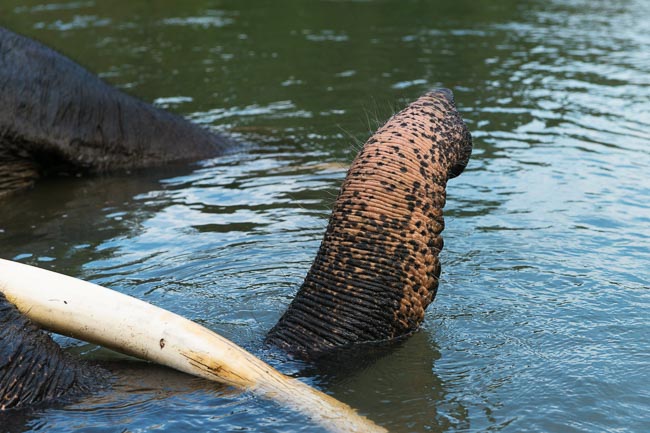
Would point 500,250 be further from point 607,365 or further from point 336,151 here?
point 336,151

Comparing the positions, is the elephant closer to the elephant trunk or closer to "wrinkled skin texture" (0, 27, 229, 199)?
the elephant trunk

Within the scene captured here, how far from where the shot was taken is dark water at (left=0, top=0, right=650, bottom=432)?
5.42 m

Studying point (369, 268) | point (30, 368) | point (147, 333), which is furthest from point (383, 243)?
point (30, 368)

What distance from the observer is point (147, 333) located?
16.6 feet

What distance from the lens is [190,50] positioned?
57.9 ft

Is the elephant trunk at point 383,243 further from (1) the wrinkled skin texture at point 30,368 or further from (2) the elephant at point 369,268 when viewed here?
(1) the wrinkled skin texture at point 30,368

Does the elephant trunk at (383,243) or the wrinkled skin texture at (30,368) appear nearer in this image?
the wrinkled skin texture at (30,368)

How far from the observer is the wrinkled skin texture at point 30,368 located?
5.04 meters

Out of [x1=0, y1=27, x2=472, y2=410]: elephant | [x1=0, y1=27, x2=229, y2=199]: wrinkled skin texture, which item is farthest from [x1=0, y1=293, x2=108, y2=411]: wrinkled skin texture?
[x1=0, y1=27, x2=229, y2=199]: wrinkled skin texture

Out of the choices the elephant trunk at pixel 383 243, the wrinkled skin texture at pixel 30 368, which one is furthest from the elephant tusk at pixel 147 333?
the elephant trunk at pixel 383 243

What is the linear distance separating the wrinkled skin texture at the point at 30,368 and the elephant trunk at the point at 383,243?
44.8 inches

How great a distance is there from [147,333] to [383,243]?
1.27 meters

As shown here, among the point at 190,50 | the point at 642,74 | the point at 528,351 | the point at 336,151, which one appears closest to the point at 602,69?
the point at 642,74

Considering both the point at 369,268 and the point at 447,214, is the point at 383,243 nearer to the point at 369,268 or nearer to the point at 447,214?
the point at 369,268
